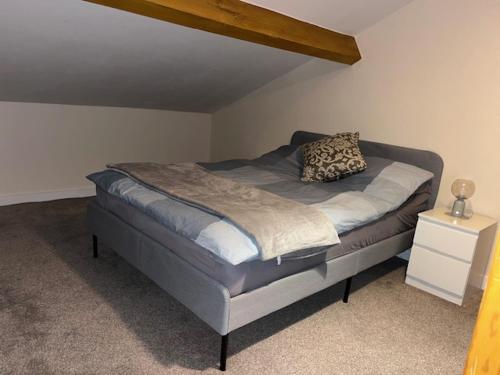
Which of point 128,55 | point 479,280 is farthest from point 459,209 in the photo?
point 128,55

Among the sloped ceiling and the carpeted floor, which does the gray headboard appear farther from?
the sloped ceiling

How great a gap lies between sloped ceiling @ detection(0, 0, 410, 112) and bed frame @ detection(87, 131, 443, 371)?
107 cm

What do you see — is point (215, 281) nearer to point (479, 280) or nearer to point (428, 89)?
point (479, 280)

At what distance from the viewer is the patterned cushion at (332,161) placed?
2.79 metres

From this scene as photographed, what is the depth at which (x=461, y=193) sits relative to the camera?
2.59 m

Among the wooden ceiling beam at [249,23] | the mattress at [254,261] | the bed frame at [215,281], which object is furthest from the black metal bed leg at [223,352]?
the wooden ceiling beam at [249,23]

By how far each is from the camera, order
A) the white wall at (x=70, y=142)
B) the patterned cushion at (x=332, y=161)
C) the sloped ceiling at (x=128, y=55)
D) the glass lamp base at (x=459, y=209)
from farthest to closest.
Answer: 1. the white wall at (x=70, y=142)
2. the patterned cushion at (x=332, y=161)
3. the glass lamp base at (x=459, y=209)
4. the sloped ceiling at (x=128, y=55)

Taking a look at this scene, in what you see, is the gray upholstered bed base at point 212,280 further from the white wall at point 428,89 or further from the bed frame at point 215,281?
the white wall at point 428,89

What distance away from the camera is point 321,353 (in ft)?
6.13

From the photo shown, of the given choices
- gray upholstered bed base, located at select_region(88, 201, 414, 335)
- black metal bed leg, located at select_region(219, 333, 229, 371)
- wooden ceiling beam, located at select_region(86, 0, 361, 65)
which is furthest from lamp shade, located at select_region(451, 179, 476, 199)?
black metal bed leg, located at select_region(219, 333, 229, 371)

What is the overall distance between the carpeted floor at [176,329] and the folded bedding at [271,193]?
53 centimetres

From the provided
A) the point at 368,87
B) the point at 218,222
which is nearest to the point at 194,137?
the point at 368,87

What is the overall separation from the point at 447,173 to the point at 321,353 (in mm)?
1742

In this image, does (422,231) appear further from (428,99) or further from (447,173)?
(428,99)
